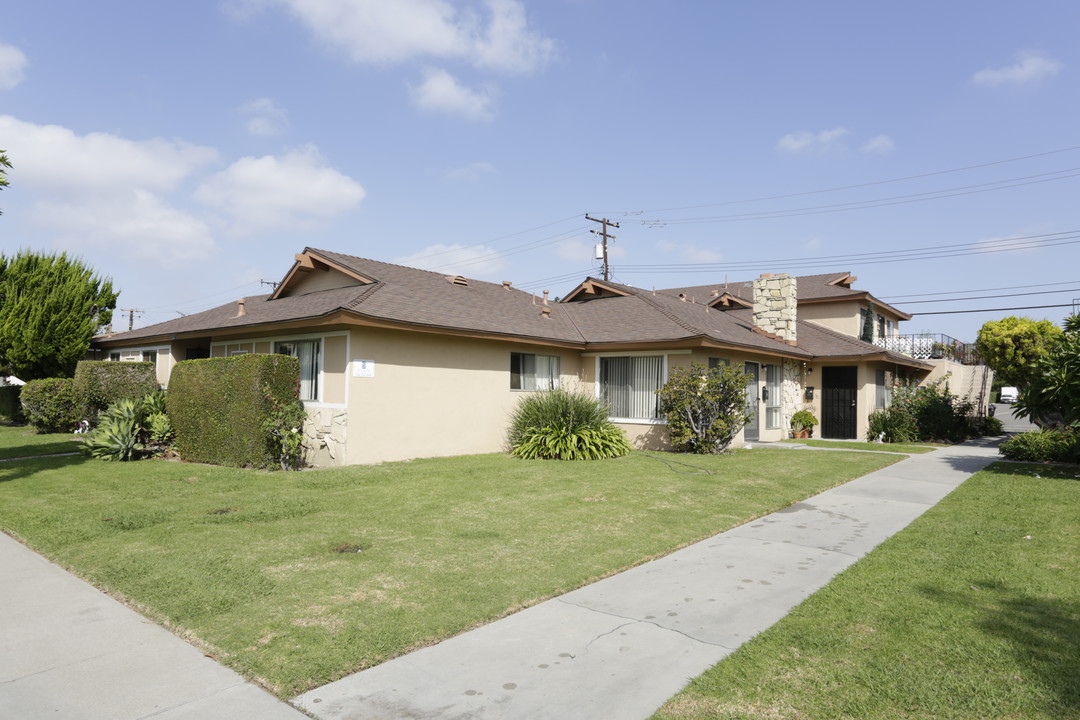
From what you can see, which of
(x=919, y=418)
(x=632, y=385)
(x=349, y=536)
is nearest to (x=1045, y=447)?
(x=919, y=418)

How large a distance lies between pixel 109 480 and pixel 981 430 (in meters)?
29.9

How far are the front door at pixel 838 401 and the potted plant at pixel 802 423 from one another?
37.0 inches

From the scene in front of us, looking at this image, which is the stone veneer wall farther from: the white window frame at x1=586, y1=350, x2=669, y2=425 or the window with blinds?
the white window frame at x1=586, y1=350, x2=669, y2=425

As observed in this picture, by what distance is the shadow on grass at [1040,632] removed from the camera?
3.61m

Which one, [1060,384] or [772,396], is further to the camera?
[772,396]

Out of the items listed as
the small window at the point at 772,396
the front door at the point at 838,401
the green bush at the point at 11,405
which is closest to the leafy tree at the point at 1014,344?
the front door at the point at 838,401

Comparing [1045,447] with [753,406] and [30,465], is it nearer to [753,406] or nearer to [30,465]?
[753,406]

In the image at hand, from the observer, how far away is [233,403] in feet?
41.5

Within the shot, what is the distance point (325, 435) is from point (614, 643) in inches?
409

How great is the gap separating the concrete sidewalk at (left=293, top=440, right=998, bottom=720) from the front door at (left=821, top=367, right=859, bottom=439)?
51.2 ft

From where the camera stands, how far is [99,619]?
4.66m

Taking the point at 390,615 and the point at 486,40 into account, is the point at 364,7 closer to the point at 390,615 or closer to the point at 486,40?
the point at 486,40

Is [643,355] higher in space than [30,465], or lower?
higher

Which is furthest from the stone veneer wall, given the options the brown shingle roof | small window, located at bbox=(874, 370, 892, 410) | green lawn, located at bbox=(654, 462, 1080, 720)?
small window, located at bbox=(874, 370, 892, 410)
